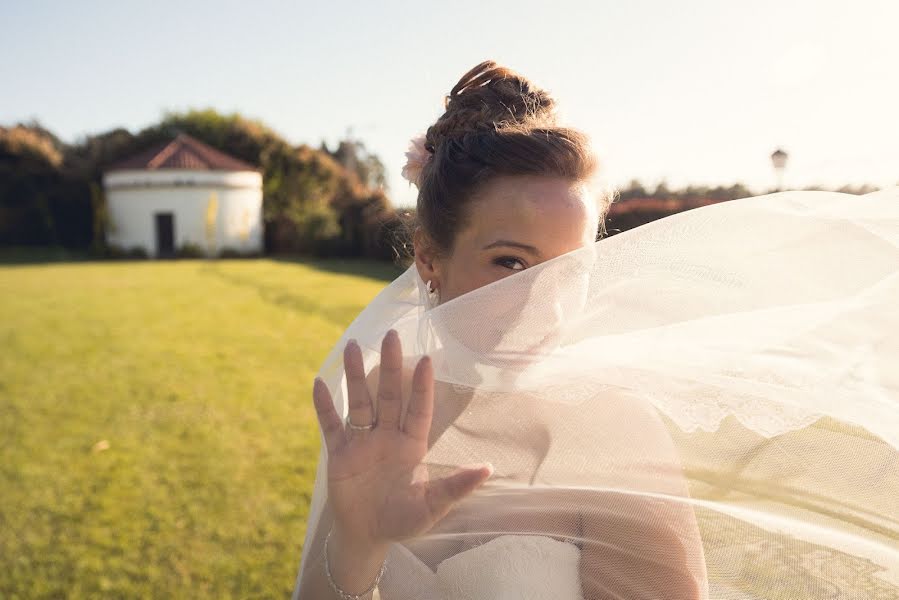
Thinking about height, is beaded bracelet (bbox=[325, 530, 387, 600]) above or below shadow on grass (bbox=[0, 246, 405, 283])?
above

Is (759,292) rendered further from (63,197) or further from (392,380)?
(63,197)

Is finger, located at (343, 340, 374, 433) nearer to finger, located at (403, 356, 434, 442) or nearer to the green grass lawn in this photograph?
finger, located at (403, 356, 434, 442)

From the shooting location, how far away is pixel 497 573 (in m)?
1.36

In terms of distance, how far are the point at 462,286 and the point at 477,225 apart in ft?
0.53

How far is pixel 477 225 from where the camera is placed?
1.63 meters

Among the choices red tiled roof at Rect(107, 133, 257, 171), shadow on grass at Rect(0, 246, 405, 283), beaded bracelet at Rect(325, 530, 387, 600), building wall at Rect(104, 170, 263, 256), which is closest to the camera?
beaded bracelet at Rect(325, 530, 387, 600)

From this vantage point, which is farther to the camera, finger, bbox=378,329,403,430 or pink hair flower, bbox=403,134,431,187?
pink hair flower, bbox=403,134,431,187

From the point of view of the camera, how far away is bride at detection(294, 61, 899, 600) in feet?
3.84

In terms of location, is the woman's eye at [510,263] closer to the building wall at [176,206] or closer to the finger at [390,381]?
the finger at [390,381]

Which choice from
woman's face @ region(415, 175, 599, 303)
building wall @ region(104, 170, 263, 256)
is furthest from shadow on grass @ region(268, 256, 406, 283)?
woman's face @ region(415, 175, 599, 303)

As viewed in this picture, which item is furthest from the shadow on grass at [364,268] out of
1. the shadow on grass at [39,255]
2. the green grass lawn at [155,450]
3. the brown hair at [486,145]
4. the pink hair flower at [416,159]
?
the brown hair at [486,145]

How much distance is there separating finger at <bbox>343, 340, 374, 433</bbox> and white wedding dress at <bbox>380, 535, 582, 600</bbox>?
0.43 m

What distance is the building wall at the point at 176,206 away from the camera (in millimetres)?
28453

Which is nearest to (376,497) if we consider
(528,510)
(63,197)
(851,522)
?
(528,510)
